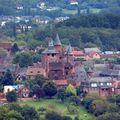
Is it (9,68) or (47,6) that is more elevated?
(47,6)

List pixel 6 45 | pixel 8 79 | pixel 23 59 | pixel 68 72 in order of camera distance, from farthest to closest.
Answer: pixel 6 45
pixel 23 59
pixel 68 72
pixel 8 79

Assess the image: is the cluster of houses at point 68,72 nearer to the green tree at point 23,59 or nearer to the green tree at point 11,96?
the green tree at point 23,59

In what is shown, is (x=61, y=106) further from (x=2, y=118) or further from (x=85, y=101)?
(x=2, y=118)

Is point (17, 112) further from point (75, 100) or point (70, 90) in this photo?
point (70, 90)

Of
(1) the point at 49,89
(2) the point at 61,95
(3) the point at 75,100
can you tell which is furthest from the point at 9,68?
(3) the point at 75,100

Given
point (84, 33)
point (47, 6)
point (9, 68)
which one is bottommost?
point (9, 68)

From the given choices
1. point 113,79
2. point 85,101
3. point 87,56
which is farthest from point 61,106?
point 87,56
